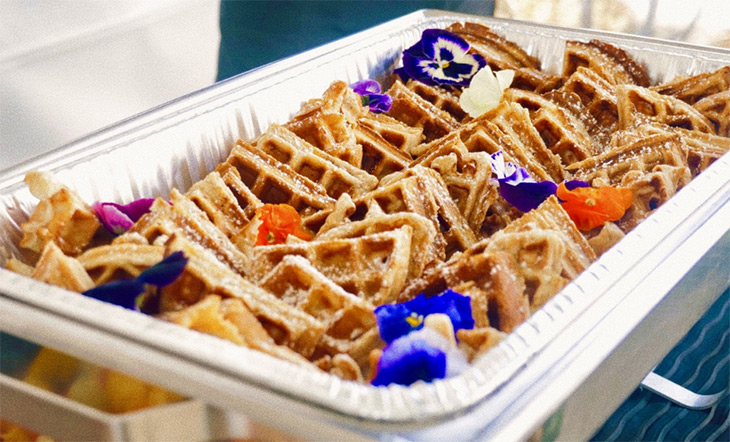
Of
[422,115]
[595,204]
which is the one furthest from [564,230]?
[422,115]

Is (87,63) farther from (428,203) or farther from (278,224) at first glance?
(428,203)

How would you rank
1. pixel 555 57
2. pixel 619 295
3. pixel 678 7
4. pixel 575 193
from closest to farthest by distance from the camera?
pixel 619 295, pixel 575 193, pixel 555 57, pixel 678 7

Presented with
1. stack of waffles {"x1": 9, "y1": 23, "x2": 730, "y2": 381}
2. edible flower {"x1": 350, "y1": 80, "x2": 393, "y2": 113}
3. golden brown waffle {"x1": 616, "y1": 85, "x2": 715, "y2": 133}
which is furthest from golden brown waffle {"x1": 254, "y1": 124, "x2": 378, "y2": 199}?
golden brown waffle {"x1": 616, "y1": 85, "x2": 715, "y2": 133}

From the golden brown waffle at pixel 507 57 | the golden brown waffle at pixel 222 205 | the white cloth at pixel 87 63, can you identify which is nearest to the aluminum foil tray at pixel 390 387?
the golden brown waffle at pixel 222 205

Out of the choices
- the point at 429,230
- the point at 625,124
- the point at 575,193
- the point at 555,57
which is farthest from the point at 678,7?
the point at 429,230

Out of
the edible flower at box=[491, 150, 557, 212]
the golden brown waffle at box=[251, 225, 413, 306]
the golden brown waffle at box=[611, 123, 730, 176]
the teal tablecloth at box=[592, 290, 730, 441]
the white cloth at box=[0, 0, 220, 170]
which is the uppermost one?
the golden brown waffle at box=[251, 225, 413, 306]

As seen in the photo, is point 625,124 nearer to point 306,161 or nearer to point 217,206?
point 306,161

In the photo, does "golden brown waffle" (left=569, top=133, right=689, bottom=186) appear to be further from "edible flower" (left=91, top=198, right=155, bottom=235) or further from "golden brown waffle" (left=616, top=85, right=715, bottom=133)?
"edible flower" (left=91, top=198, right=155, bottom=235)

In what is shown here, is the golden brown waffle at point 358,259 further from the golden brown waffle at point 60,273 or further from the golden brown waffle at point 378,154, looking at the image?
the golden brown waffle at point 378,154

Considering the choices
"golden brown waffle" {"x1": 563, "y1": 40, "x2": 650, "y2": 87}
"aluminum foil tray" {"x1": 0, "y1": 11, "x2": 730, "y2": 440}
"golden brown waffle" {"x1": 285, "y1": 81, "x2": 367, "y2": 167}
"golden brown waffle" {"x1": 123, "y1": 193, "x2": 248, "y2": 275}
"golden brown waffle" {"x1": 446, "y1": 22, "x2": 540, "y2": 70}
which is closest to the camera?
"aluminum foil tray" {"x1": 0, "y1": 11, "x2": 730, "y2": 440}
